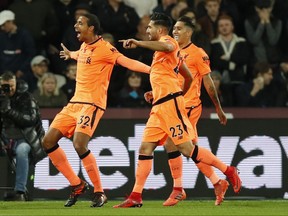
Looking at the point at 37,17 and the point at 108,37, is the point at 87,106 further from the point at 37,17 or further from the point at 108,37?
the point at 37,17

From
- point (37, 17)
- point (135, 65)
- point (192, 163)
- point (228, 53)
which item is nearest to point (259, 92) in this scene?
point (228, 53)

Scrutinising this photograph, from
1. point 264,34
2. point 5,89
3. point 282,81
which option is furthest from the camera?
point 264,34

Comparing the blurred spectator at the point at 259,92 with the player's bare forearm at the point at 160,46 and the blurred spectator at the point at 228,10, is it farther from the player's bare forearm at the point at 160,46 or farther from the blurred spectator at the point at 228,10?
the player's bare forearm at the point at 160,46

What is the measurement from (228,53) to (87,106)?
20.3 ft

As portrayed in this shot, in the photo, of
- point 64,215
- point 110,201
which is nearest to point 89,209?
point 64,215

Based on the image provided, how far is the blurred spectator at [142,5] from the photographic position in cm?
2019

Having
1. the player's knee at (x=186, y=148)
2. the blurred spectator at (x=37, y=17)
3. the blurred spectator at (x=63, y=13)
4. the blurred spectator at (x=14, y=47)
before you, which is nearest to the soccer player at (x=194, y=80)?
the player's knee at (x=186, y=148)

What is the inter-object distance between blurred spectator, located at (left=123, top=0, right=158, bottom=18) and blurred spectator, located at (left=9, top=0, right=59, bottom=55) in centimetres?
140

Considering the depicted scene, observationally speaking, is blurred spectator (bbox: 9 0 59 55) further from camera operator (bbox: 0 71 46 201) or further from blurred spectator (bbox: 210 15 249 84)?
camera operator (bbox: 0 71 46 201)

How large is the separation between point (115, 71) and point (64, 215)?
7.10m

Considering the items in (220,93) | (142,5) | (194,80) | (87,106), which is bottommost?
(220,93)

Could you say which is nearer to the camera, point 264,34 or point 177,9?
point 177,9

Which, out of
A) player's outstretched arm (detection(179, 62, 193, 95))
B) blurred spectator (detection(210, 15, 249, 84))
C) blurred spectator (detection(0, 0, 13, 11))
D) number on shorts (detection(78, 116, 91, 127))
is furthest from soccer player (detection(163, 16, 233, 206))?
blurred spectator (detection(0, 0, 13, 11))

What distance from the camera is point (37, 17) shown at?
64.3 feet
